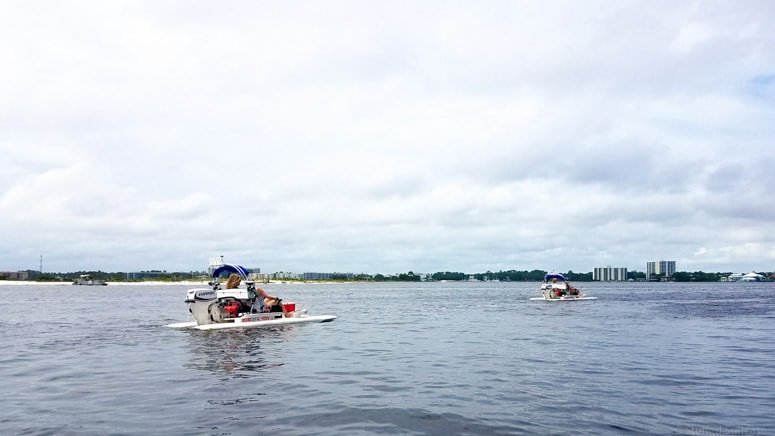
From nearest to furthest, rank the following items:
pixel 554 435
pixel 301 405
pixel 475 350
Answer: pixel 554 435 → pixel 301 405 → pixel 475 350

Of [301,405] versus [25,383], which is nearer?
[301,405]

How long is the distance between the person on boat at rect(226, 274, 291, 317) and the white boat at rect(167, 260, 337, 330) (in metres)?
0.16

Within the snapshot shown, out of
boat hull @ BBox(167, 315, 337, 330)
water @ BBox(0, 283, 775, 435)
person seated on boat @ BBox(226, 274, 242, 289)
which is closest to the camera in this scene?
water @ BBox(0, 283, 775, 435)

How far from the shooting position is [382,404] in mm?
17719

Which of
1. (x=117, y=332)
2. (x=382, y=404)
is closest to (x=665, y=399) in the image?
(x=382, y=404)

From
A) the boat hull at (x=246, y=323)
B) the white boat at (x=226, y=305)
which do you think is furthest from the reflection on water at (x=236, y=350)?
the white boat at (x=226, y=305)

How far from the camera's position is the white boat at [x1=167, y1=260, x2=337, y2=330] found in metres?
39.4

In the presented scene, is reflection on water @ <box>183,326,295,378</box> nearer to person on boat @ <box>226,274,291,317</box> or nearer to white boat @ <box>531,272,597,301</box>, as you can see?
person on boat @ <box>226,274,291,317</box>

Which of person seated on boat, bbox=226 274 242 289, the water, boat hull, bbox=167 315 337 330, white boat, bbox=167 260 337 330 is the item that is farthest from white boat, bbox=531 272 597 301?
person seated on boat, bbox=226 274 242 289

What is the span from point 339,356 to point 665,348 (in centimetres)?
1655

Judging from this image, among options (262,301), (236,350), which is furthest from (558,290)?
(236,350)

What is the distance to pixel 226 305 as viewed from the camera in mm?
40688

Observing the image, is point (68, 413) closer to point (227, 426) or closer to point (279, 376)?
point (227, 426)

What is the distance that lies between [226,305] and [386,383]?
2224 cm
